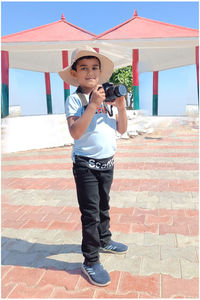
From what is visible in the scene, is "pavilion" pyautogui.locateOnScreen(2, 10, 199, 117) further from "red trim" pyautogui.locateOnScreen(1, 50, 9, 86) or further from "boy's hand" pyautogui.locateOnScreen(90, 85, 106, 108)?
"boy's hand" pyautogui.locateOnScreen(90, 85, 106, 108)

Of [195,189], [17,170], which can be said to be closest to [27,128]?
[17,170]

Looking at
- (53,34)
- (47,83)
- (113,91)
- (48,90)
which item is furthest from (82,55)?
(47,83)

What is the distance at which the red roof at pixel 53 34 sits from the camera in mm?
10891

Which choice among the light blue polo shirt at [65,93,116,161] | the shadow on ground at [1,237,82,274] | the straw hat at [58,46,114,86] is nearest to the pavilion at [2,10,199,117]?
the straw hat at [58,46,114,86]

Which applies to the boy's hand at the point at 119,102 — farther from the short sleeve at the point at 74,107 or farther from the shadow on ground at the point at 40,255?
the shadow on ground at the point at 40,255

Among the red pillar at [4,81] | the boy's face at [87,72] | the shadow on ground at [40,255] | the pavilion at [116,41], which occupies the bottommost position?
the shadow on ground at [40,255]

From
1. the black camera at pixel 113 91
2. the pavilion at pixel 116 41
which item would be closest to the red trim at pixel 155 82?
the pavilion at pixel 116 41

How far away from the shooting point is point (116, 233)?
284cm

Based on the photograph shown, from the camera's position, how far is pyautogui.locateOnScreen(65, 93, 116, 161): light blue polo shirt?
2029 millimetres

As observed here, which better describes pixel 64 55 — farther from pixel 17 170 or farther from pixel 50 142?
pixel 17 170

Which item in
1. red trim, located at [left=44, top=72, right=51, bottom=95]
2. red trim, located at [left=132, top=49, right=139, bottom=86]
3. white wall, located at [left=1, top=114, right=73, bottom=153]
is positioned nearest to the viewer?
white wall, located at [left=1, top=114, right=73, bottom=153]

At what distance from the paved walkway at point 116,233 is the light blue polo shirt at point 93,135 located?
0.98 m

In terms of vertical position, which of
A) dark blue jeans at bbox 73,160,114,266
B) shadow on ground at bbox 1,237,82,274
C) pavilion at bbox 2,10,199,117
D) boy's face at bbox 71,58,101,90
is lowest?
shadow on ground at bbox 1,237,82,274

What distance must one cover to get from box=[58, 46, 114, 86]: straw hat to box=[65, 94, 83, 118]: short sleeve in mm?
250
